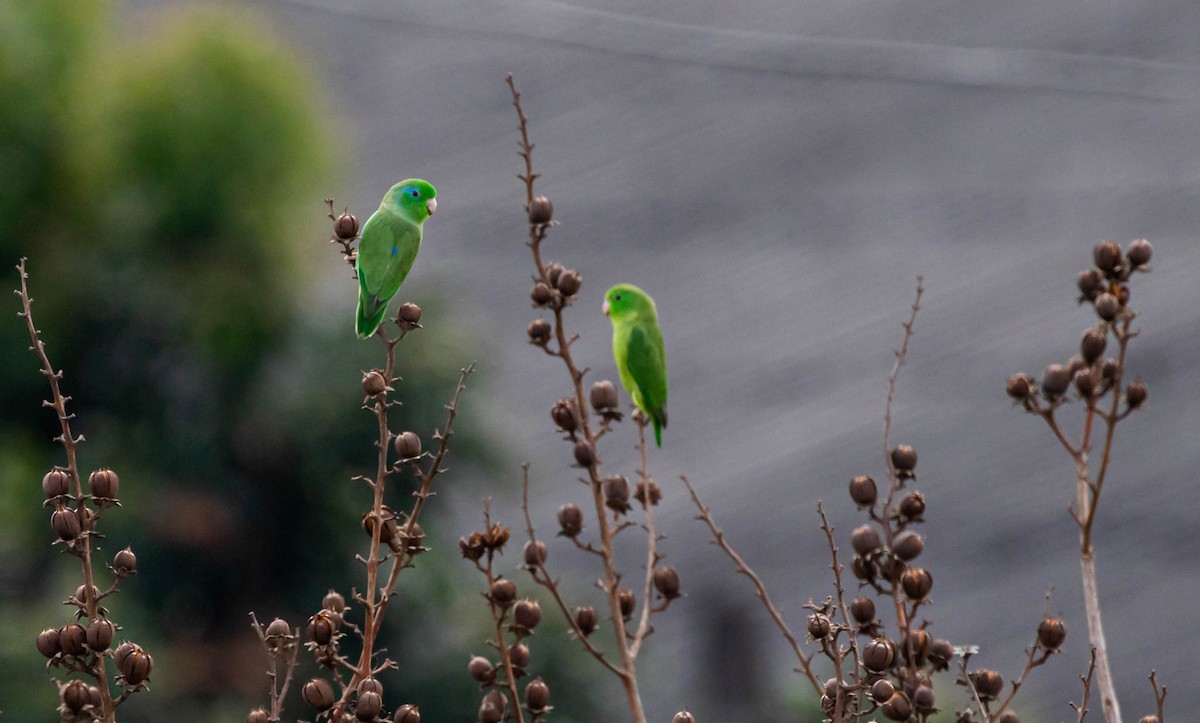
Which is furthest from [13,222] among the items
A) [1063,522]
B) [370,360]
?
[1063,522]

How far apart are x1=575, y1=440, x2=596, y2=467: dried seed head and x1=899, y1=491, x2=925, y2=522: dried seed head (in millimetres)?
338

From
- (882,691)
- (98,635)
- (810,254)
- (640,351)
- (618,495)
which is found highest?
(810,254)

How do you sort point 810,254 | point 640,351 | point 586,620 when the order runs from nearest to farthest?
point 586,620, point 640,351, point 810,254

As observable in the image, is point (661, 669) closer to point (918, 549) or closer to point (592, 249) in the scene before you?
point (592, 249)

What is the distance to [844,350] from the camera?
277 inches

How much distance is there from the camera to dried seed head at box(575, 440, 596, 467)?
140cm

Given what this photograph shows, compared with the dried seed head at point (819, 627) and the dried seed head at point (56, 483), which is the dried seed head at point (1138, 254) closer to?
the dried seed head at point (819, 627)

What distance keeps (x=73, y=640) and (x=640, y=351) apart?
750 millimetres

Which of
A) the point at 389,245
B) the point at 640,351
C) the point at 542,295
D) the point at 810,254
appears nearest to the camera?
the point at 389,245

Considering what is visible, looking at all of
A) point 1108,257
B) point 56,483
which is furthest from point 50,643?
point 1108,257

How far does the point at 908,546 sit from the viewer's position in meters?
1.38

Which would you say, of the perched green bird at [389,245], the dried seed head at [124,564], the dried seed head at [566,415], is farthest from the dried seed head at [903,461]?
the dried seed head at [124,564]

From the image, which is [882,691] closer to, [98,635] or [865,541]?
[865,541]

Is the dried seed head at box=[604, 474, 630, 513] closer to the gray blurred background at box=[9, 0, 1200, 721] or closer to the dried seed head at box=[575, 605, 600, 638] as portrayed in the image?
the dried seed head at box=[575, 605, 600, 638]
